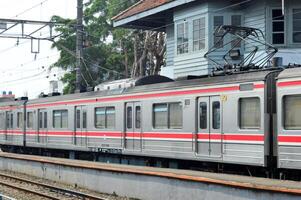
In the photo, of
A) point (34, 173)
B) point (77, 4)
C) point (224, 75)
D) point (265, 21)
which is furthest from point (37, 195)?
point (77, 4)

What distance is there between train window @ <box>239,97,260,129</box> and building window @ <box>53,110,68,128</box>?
11.6m

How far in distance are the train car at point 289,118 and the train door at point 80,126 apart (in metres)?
11.1

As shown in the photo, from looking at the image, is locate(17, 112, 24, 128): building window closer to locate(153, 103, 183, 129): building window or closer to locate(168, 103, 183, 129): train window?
locate(153, 103, 183, 129): building window

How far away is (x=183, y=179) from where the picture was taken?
1212cm

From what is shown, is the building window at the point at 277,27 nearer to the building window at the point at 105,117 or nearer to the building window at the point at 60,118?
the building window at the point at 105,117

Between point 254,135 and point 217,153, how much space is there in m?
1.55

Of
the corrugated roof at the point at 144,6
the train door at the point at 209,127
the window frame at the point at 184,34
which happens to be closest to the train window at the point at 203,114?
the train door at the point at 209,127

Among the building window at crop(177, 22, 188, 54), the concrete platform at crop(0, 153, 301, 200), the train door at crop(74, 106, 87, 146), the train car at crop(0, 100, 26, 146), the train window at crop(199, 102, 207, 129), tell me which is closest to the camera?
the concrete platform at crop(0, 153, 301, 200)

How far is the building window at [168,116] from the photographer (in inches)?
653

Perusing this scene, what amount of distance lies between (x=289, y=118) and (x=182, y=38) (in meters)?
12.8

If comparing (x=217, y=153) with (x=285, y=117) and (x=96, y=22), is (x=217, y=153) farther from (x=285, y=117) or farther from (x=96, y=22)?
(x=96, y=22)

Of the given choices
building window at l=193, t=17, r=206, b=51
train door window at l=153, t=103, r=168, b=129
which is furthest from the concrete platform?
building window at l=193, t=17, r=206, b=51

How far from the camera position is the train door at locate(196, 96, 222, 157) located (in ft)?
48.8

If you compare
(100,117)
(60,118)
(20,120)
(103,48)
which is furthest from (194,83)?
(103,48)
